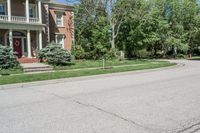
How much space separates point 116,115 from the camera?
7.09 meters

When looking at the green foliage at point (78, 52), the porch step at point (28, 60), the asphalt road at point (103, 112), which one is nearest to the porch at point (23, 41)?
the porch step at point (28, 60)

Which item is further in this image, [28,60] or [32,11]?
[32,11]

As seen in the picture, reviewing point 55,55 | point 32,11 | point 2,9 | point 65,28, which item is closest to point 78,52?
point 65,28

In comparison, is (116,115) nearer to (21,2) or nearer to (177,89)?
(177,89)

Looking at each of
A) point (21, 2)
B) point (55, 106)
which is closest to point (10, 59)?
point (21, 2)

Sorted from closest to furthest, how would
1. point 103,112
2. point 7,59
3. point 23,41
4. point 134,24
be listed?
point 103,112 → point 7,59 → point 23,41 → point 134,24

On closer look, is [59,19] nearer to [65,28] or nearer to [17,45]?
[65,28]

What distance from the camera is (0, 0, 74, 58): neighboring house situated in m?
26.6

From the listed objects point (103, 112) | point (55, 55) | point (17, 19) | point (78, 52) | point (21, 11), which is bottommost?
point (103, 112)

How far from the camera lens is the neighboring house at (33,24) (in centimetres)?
2662

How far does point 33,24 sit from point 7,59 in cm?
727

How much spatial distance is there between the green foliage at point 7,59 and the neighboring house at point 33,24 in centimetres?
511

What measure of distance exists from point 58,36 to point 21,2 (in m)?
6.01

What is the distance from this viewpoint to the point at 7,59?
20922 millimetres
